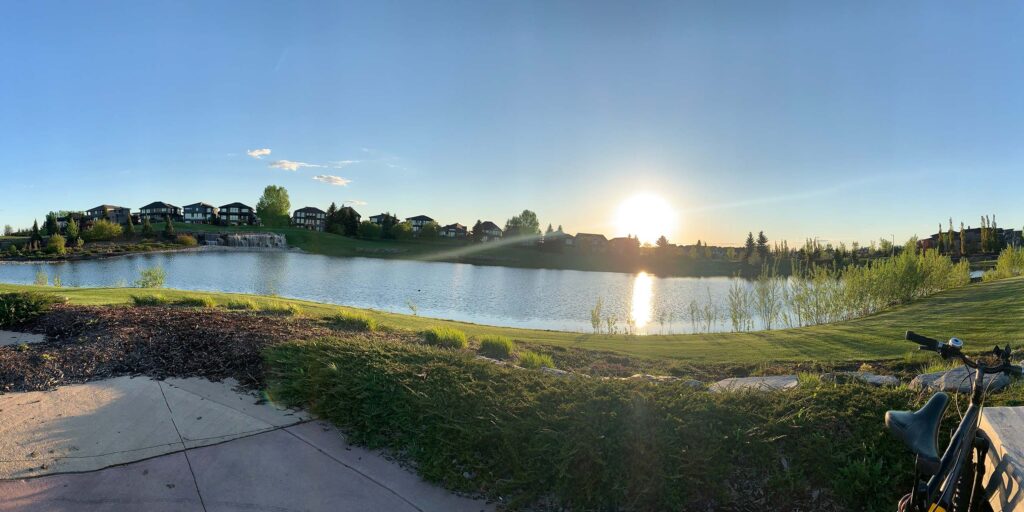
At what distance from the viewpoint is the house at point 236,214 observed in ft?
459

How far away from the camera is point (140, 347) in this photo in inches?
280

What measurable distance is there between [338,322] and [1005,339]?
45.9 ft

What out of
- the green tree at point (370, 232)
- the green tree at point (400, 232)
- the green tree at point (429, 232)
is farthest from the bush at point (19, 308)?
the green tree at point (429, 232)

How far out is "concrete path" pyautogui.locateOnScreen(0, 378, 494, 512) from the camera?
392 cm

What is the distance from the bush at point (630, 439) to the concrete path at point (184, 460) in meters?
0.32

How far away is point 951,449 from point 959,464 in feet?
0.27

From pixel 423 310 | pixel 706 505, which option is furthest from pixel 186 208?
pixel 706 505

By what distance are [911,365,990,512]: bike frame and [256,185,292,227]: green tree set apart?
125561mm

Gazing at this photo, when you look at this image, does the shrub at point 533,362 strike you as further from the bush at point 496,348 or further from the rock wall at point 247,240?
the rock wall at point 247,240

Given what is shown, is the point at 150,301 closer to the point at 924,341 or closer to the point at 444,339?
the point at 444,339

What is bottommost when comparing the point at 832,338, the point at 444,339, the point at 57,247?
the point at 832,338

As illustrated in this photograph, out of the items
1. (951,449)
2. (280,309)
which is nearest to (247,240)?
(280,309)

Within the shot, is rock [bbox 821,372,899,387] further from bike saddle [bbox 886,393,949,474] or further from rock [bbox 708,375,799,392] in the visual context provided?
bike saddle [bbox 886,393,949,474]

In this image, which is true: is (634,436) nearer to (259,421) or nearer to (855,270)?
(259,421)
